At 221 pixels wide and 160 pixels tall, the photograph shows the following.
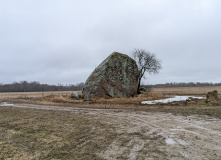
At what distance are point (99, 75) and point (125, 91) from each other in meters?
3.85

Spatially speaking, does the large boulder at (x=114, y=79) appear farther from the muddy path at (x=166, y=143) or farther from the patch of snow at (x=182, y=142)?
the patch of snow at (x=182, y=142)

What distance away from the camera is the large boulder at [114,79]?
66.4ft

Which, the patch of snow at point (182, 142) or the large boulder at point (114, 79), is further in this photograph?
the large boulder at point (114, 79)

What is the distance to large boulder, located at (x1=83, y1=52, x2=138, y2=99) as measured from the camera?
66.4 ft

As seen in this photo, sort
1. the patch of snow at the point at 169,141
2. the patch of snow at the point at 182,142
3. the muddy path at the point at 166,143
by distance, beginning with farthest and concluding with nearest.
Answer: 1. the patch of snow at the point at 169,141
2. the patch of snow at the point at 182,142
3. the muddy path at the point at 166,143

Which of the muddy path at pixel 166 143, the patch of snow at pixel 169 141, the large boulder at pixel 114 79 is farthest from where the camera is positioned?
the large boulder at pixel 114 79

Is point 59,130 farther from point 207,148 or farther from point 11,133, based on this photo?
point 207,148

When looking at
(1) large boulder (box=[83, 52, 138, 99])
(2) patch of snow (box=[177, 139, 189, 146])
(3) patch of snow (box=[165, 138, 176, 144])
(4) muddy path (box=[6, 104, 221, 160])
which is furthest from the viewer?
(1) large boulder (box=[83, 52, 138, 99])

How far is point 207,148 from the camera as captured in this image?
15.5ft

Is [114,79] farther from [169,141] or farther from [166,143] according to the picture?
[166,143]

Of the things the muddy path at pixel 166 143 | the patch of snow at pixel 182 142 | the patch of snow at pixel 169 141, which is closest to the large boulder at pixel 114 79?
the muddy path at pixel 166 143

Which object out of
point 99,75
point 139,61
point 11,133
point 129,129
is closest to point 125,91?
point 99,75

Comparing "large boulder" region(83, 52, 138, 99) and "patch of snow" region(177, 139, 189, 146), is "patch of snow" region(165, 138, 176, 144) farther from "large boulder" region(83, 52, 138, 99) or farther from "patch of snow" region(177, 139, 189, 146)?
"large boulder" region(83, 52, 138, 99)

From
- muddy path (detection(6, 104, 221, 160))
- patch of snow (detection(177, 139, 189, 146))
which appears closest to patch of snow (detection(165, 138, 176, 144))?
muddy path (detection(6, 104, 221, 160))
